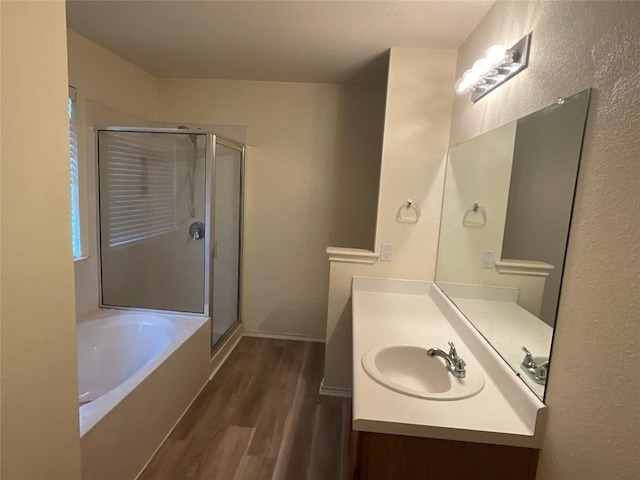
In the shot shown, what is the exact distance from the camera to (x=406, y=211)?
7.92 ft

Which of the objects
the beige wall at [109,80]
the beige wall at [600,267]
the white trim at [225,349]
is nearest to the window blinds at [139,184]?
the beige wall at [109,80]

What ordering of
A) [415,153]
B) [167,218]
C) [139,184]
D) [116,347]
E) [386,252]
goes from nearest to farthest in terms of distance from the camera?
[415,153] → [386,252] → [116,347] → [139,184] → [167,218]

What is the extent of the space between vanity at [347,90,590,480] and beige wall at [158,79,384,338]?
145 cm

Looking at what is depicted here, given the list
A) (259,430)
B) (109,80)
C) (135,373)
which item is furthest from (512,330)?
(109,80)

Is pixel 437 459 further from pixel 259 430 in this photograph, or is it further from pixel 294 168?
pixel 294 168

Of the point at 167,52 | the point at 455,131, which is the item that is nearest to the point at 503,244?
A: the point at 455,131

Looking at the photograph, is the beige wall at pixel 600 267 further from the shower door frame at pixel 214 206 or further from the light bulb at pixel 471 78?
the shower door frame at pixel 214 206

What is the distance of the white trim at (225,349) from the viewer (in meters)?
2.87

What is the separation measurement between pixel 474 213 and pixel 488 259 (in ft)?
1.04

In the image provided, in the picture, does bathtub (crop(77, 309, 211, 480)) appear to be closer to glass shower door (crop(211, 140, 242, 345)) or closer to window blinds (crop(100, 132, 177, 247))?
glass shower door (crop(211, 140, 242, 345))

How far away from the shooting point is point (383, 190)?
94.6 inches

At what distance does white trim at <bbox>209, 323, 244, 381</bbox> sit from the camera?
2873 mm

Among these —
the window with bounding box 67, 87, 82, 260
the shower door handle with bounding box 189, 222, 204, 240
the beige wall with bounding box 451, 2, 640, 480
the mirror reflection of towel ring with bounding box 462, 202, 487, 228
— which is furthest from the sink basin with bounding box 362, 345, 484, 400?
the window with bounding box 67, 87, 82, 260

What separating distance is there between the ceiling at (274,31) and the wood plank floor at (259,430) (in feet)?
7.56
